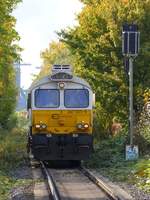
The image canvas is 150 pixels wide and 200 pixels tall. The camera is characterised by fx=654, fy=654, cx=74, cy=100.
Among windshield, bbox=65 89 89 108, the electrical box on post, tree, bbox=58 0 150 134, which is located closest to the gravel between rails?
windshield, bbox=65 89 89 108

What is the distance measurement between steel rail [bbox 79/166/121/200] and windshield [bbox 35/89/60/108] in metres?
2.58

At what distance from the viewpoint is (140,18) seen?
2872 centimetres

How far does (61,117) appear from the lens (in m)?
23.3

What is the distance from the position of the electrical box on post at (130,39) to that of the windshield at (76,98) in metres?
2.26

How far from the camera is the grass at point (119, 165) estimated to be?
17491 mm

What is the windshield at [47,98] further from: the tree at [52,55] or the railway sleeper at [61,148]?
the tree at [52,55]

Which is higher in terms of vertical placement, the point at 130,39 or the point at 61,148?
the point at 130,39

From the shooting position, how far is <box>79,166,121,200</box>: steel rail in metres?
14.6

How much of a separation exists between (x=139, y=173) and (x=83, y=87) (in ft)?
19.8

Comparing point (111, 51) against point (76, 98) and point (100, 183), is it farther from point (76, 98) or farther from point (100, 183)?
point (100, 183)

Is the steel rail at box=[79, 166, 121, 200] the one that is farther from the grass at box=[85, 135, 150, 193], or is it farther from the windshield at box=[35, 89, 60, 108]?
the windshield at box=[35, 89, 60, 108]

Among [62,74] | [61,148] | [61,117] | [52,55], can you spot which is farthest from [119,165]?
[52,55]

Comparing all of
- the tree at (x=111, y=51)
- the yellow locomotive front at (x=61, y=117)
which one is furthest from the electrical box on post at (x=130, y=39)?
the tree at (x=111, y=51)

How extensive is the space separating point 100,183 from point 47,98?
6964 millimetres
